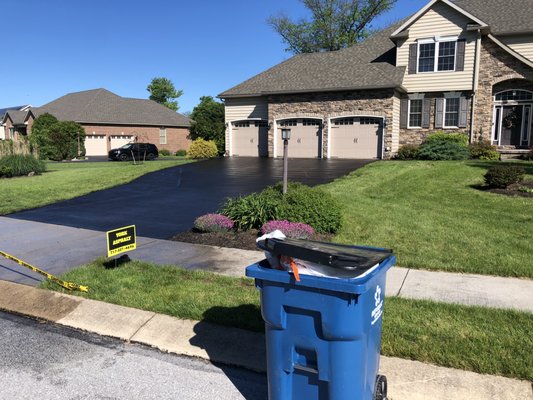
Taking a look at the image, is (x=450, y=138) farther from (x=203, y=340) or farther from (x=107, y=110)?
(x=107, y=110)

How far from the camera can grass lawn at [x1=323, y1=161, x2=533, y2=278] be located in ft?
22.5

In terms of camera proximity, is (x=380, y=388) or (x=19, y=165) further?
(x=19, y=165)

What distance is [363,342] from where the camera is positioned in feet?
9.34

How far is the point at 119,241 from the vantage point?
20.6 ft

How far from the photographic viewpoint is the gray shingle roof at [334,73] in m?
24.3

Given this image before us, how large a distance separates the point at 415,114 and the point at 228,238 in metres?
18.9

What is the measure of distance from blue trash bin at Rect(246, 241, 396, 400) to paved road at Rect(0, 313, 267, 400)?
798 millimetres

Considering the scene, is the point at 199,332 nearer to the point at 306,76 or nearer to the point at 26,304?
the point at 26,304

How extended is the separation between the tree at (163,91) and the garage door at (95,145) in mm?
39450

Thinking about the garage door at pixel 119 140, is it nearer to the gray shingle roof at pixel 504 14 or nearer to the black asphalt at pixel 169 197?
the black asphalt at pixel 169 197

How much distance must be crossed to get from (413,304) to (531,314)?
1.16 m

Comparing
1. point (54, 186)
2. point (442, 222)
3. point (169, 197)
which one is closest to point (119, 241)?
point (442, 222)

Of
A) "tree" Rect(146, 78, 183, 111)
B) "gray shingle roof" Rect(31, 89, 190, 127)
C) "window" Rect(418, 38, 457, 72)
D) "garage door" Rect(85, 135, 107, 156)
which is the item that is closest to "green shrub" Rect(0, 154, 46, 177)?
"window" Rect(418, 38, 457, 72)

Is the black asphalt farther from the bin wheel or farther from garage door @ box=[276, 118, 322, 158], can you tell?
the bin wheel
